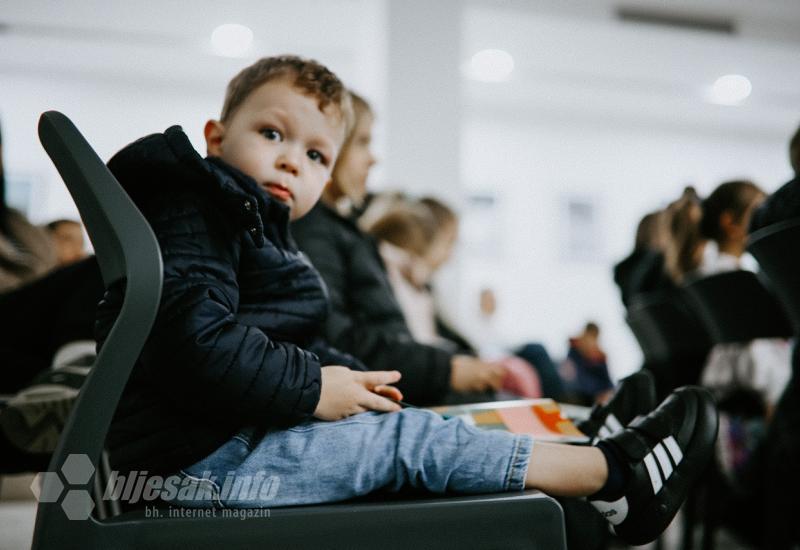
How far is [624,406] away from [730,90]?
A: 22.1 ft

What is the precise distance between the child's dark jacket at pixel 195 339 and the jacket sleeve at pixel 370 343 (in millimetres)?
596

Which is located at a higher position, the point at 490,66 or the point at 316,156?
the point at 490,66

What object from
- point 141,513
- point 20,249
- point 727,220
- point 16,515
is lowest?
point 16,515

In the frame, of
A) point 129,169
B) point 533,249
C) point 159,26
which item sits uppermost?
point 159,26

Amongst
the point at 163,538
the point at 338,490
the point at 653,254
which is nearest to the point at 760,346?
the point at 653,254

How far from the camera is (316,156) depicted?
2.70ft

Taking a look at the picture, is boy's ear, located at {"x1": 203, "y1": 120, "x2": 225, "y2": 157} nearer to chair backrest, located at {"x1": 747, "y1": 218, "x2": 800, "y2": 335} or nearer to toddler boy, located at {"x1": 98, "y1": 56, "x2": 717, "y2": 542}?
toddler boy, located at {"x1": 98, "y1": 56, "x2": 717, "y2": 542}

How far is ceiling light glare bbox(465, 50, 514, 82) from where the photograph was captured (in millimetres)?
5734

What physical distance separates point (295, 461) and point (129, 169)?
32 centimetres

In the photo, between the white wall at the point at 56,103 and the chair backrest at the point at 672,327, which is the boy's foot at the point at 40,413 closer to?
the chair backrest at the point at 672,327

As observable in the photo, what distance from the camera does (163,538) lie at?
562 mm

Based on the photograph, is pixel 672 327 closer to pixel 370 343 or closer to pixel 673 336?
pixel 673 336

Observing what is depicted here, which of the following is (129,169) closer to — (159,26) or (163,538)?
(163,538)

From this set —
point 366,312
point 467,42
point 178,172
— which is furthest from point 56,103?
point 178,172
